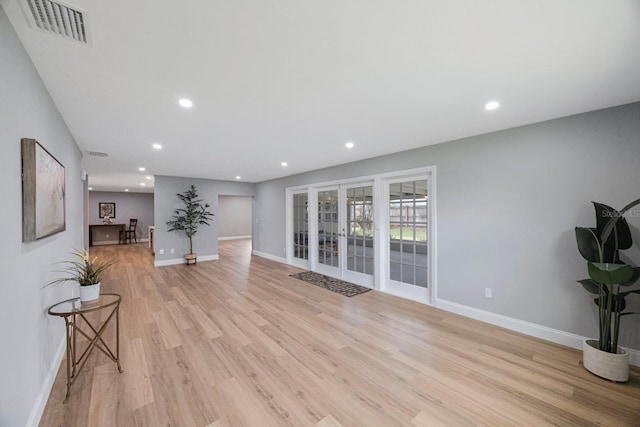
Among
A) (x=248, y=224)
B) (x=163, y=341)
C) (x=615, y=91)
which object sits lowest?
(x=163, y=341)

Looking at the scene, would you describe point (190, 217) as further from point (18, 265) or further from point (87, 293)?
point (18, 265)

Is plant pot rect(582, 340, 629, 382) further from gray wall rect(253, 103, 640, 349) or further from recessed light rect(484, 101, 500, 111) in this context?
recessed light rect(484, 101, 500, 111)

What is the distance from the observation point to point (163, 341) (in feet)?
8.71

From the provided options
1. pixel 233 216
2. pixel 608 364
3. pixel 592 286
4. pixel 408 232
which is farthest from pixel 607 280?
pixel 233 216

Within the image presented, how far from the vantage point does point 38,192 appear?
1620 mm

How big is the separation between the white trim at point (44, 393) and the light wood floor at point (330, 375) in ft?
0.18

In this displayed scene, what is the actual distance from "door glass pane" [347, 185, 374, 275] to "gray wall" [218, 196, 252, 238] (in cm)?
855

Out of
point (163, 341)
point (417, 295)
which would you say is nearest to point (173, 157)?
point (163, 341)

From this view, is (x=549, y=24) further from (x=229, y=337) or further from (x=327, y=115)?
(x=229, y=337)

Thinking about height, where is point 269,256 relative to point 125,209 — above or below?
below

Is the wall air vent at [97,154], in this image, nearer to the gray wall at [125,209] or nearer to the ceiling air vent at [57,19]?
the ceiling air vent at [57,19]

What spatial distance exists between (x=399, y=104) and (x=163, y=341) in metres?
3.46

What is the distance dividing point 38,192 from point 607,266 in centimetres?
429

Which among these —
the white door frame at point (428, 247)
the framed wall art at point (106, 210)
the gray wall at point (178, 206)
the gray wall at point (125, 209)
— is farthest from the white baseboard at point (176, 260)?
the framed wall art at point (106, 210)
